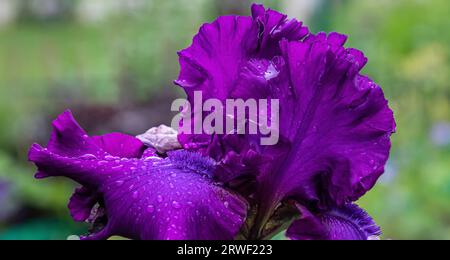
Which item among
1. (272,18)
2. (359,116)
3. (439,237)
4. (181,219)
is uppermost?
(272,18)

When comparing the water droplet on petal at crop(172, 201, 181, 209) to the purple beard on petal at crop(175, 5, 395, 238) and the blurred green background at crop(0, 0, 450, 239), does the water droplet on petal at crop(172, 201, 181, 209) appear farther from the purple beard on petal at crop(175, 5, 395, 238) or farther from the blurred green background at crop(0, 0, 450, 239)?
the blurred green background at crop(0, 0, 450, 239)

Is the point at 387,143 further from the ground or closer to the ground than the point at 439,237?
further from the ground

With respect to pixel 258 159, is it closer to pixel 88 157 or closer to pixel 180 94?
pixel 88 157

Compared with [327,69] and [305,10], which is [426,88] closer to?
[305,10]

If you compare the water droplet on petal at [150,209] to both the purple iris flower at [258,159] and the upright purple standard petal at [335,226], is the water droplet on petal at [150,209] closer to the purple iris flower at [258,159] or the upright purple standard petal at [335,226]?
the purple iris flower at [258,159]

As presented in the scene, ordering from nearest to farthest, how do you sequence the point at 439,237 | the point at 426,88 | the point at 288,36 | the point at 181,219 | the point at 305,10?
the point at 181,219 → the point at 288,36 → the point at 439,237 → the point at 426,88 → the point at 305,10

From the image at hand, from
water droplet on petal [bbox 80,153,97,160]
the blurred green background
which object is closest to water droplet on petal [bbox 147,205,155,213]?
water droplet on petal [bbox 80,153,97,160]

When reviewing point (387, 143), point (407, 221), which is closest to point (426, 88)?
point (407, 221)
